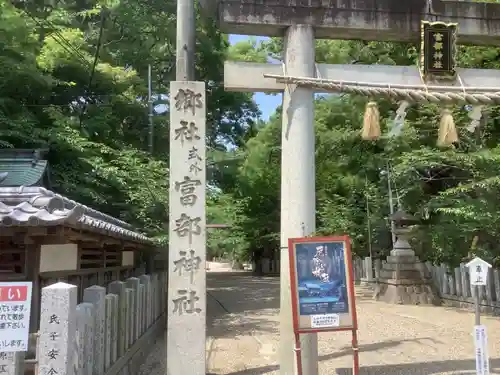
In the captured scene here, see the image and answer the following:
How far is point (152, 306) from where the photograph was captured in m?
9.94

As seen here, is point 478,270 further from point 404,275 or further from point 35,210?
point 404,275

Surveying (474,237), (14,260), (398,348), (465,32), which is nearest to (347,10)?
(465,32)

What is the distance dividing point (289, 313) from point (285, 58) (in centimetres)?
336

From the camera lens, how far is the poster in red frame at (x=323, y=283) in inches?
231

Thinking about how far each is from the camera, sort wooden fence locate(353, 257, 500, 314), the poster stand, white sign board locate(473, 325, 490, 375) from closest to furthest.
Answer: white sign board locate(473, 325, 490, 375)
the poster stand
wooden fence locate(353, 257, 500, 314)

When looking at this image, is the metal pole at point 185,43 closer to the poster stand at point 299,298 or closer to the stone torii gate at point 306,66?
the stone torii gate at point 306,66

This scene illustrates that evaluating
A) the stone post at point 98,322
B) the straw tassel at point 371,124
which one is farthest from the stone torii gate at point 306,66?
the stone post at point 98,322

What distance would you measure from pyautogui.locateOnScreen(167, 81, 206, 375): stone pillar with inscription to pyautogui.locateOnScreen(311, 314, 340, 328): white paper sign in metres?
1.37

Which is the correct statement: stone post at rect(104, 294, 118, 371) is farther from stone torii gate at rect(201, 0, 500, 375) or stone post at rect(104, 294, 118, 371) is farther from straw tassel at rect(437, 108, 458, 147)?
straw tassel at rect(437, 108, 458, 147)

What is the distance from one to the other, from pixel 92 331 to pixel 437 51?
18.3ft

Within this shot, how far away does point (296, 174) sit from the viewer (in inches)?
265

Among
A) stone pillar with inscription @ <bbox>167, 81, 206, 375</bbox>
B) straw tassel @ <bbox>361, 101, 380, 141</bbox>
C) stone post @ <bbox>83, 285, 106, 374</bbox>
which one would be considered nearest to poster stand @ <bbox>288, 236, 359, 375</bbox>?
stone pillar with inscription @ <bbox>167, 81, 206, 375</bbox>

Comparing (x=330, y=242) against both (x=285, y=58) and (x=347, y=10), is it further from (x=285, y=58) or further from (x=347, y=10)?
(x=347, y=10)

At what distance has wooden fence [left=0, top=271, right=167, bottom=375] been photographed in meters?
4.07
